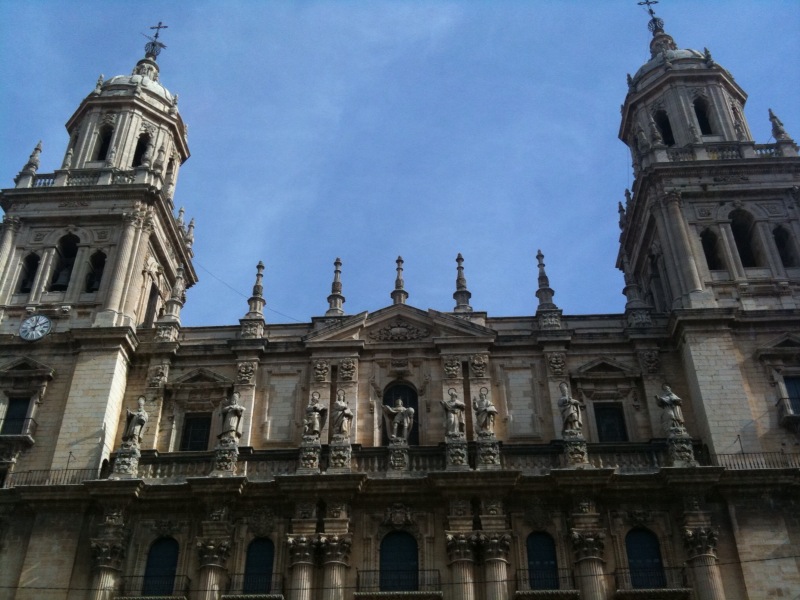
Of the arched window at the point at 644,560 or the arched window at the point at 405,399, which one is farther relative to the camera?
the arched window at the point at 405,399

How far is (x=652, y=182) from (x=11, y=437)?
76.8ft

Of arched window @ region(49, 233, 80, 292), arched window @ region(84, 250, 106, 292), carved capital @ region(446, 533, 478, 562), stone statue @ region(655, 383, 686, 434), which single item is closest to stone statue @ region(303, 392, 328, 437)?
carved capital @ region(446, 533, 478, 562)

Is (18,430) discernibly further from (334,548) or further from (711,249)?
(711,249)

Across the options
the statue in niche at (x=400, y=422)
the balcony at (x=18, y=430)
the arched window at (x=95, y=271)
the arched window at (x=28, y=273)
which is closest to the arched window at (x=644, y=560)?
the statue in niche at (x=400, y=422)

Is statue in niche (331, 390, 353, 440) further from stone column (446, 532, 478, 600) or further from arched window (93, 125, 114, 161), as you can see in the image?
arched window (93, 125, 114, 161)

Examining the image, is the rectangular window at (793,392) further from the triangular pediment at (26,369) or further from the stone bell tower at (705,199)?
the triangular pediment at (26,369)

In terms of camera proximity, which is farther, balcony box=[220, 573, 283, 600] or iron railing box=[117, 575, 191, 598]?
iron railing box=[117, 575, 191, 598]

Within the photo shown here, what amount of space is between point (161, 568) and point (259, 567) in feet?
9.22

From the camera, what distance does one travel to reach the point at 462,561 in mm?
23703

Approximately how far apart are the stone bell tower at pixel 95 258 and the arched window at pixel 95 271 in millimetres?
40

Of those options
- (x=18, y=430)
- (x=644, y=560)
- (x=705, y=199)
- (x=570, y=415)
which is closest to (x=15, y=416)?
(x=18, y=430)

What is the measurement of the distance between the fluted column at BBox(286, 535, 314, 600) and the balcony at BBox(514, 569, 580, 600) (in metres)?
5.60

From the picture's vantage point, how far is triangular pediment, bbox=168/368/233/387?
28562mm

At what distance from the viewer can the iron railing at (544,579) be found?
23781 mm
